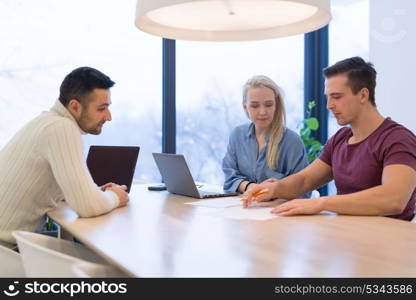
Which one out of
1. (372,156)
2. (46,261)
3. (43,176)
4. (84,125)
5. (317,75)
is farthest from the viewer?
(317,75)

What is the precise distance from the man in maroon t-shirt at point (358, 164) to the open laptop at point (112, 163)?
0.73m

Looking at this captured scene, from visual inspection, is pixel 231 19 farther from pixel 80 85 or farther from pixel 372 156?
pixel 372 156

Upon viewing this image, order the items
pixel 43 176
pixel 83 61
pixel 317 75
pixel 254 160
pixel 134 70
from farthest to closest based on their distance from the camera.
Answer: pixel 317 75 → pixel 134 70 → pixel 83 61 → pixel 254 160 → pixel 43 176

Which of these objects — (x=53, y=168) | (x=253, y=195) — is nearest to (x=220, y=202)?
(x=253, y=195)

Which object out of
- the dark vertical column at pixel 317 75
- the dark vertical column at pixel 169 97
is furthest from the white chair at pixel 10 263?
the dark vertical column at pixel 317 75

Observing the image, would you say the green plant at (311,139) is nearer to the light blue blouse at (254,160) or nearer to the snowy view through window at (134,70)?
the snowy view through window at (134,70)

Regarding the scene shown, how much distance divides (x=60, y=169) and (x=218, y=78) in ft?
10.0

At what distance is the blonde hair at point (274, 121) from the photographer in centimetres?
257

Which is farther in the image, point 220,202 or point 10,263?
point 220,202

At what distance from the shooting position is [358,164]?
202 centimetres

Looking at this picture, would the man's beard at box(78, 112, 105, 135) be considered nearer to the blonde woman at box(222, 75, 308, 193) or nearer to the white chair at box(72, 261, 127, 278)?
the blonde woman at box(222, 75, 308, 193)

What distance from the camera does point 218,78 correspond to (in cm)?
461

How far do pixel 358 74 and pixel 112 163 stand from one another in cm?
130

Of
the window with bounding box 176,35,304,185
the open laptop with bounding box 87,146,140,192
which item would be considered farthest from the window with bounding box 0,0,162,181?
the open laptop with bounding box 87,146,140,192
